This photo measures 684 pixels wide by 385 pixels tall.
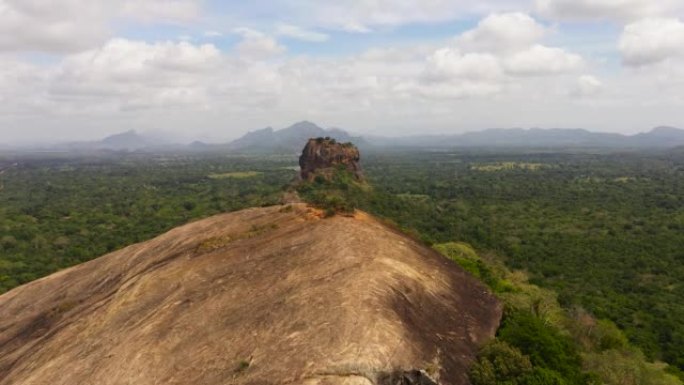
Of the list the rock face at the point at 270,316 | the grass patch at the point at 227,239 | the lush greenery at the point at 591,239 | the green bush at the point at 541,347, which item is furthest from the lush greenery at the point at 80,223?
the green bush at the point at 541,347

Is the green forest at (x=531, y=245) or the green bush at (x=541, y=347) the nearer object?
the green bush at (x=541, y=347)

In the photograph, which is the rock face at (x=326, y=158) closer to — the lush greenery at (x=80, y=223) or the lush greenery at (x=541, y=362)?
the lush greenery at (x=80, y=223)

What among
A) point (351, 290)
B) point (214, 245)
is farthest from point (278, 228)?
point (351, 290)

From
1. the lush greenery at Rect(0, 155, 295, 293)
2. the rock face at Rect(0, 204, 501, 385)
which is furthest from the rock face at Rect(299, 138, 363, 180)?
the rock face at Rect(0, 204, 501, 385)

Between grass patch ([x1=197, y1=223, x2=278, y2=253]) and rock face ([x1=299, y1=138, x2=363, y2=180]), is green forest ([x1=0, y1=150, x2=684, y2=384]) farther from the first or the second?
rock face ([x1=299, y1=138, x2=363, y2=180])

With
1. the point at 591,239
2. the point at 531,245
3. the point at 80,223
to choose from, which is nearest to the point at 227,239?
the point at 531,245

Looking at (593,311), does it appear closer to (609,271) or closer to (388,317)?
(609,271)
